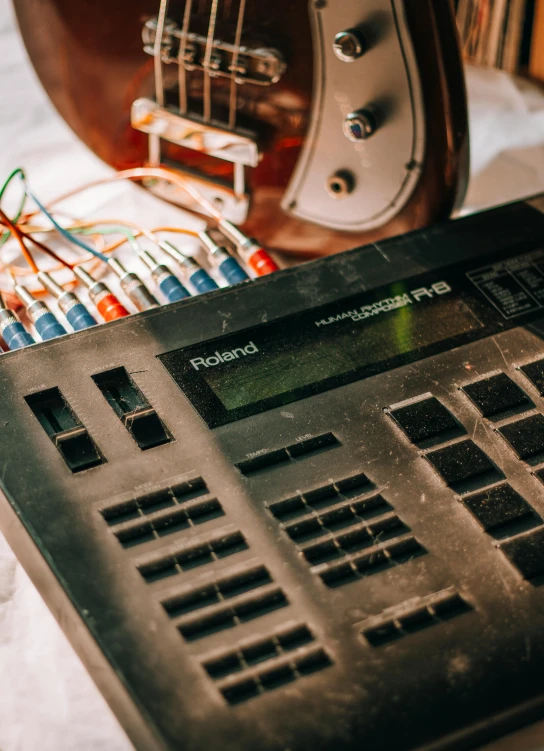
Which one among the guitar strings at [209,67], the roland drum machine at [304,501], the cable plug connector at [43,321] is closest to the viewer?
the roland drum machine at [304,501]

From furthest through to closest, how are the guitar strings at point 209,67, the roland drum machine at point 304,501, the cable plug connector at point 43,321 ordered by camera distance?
the guitar strings at point 209,67 < the cable plug connector at point 43,321 < the roland drum machine at point 304,501

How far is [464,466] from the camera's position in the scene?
1.66ft

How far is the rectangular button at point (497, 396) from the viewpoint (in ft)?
1.76

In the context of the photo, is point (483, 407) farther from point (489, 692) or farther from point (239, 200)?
point (239, 200)

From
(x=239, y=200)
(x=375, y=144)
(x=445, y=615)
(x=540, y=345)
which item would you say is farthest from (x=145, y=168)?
(x=445, y=615)

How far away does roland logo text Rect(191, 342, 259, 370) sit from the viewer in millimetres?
568

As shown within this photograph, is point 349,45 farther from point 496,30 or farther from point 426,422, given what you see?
point 496,30

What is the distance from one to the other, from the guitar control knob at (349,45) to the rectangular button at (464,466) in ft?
1.05

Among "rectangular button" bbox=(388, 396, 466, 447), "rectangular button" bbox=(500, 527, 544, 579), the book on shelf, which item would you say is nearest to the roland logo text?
"rectangular button" bbox=(388, 396, 466, 447)

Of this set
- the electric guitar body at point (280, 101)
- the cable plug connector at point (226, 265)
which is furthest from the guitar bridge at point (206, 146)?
the cable plug connector at point (226, 265)

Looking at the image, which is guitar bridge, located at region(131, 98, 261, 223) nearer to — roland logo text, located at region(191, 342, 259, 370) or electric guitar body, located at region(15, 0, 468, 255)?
electric guitar body, located at region(15, 0, 468, 255)

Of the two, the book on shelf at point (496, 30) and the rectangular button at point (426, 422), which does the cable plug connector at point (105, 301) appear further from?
the book on shelf at point (496, 30)

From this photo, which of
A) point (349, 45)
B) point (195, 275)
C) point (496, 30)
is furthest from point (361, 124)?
point (496, 30)

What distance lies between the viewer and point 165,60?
2.52ft
